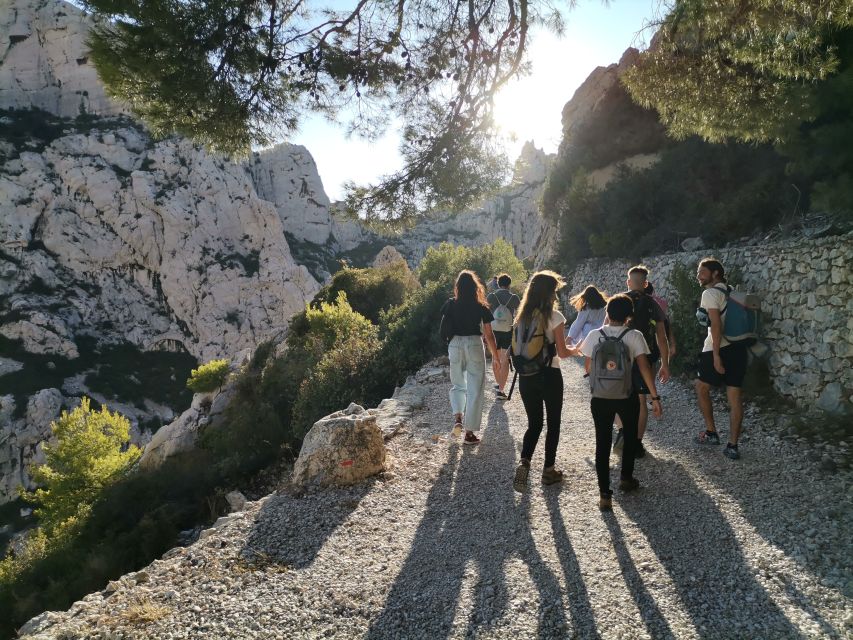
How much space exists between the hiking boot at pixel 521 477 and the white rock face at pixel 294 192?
71220 millimetres

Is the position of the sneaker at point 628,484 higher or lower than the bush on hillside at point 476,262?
lower

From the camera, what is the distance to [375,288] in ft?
66.7

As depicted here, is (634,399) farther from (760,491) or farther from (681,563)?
(760,491)

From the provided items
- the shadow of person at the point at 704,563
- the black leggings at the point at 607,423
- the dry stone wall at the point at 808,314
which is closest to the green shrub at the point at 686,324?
the dry stone wall at the point at 808,314

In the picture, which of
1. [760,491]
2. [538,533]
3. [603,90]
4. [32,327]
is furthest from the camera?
[32,327]

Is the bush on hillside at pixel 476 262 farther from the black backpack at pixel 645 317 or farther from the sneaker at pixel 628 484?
the sneaker at pixel 628 484

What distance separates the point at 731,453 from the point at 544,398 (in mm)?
2184

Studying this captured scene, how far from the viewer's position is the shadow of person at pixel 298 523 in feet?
11.1

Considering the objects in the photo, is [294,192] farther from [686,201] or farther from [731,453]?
[731,453]

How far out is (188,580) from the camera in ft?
10.1

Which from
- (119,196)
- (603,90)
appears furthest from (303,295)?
(603,90)

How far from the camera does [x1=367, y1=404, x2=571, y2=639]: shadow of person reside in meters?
2.54

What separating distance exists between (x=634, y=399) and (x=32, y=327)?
50622mm

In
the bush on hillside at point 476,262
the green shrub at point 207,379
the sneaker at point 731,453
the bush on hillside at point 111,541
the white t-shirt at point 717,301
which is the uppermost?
the bush on hillside at point 476,262
